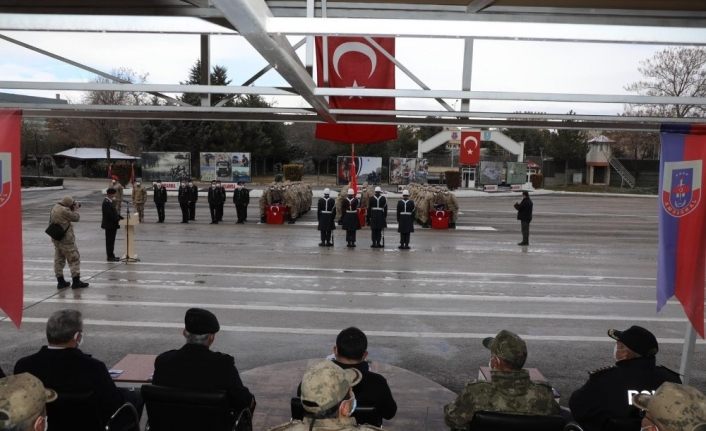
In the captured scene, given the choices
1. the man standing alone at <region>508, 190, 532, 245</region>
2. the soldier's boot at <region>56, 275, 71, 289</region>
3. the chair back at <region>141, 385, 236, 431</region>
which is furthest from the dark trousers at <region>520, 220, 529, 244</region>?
the chair back at <region>141, 385, 236, 431</region>

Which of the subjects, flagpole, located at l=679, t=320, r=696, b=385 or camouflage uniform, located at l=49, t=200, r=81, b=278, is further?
camouflage uniform, located at l=49, t=200, r=81, b=278

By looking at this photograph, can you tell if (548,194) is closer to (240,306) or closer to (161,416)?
(240,306)

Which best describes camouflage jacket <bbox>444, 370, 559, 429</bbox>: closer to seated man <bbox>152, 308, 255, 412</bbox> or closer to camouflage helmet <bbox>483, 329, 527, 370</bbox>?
camouflage helmet <bbox>483, 329, 527, 370</bbox>

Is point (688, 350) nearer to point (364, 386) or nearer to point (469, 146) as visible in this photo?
point (364, 386)

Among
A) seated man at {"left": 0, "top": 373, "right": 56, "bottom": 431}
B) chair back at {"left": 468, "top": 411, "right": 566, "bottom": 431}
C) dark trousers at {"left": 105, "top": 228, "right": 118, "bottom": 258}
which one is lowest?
dark trousers at {"left": 105, "top": 228, "right": 118, "bottom": 258}

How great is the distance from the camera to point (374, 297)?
11.0 meters

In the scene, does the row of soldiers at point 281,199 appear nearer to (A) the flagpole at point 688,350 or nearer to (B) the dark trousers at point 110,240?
(B) the dark trousers at point 110,240

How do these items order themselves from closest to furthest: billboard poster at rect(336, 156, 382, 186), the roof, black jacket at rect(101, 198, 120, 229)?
black jacket at rect(101, 198, 120, 229) < billboard poster at rect(336, 156, 382, 186) < the roof

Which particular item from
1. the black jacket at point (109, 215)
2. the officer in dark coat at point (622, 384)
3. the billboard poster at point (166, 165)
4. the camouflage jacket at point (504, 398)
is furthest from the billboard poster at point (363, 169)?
the camouflage jacket at point (504, 398)

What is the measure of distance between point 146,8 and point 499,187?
5290 centimetres

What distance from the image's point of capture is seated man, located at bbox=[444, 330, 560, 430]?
354 centimetres

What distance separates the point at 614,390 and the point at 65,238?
9.98 m

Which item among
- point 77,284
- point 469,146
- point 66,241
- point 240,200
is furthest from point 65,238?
point 469,146

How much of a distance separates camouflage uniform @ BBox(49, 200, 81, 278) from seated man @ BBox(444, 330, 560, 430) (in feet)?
30.0
